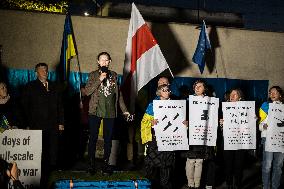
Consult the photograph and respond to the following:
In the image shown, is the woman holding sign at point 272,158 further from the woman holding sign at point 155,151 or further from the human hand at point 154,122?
the human hand at point 154,122

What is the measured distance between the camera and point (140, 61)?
7.74 m

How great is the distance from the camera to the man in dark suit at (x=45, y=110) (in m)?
6.69

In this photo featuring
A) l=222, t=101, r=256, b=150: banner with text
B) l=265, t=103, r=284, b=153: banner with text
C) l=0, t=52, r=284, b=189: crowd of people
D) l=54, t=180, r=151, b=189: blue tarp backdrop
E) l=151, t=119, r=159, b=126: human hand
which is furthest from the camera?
l=222, t=101, r=256, b=150: banner with text

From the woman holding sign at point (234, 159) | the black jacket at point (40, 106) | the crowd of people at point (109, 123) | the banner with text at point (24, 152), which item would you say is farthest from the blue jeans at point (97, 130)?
the woman holding sign at point (234, 159)

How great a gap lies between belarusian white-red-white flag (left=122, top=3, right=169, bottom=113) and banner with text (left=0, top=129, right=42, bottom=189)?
224 centimetres

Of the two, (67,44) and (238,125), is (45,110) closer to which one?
(67,44)

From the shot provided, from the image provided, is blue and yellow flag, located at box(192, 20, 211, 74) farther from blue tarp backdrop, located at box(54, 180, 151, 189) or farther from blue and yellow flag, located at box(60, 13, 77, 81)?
blue tarp backdrop, located at box(54, 180, 151, 189)

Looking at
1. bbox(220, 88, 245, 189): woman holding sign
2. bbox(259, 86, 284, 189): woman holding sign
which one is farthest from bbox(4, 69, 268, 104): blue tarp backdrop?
bbox(259, 86, 284, 189): woman holding sign

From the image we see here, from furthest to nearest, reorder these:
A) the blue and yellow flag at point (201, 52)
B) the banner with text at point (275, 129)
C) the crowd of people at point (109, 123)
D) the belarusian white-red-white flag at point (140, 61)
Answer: the blue and yellow flag at point (201, 52) → the belarusian white-red-white flag at point (140, 61) → the banner with text at point (275, 129) → the crowd of people at point (109, 123)

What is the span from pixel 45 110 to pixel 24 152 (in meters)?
1.03

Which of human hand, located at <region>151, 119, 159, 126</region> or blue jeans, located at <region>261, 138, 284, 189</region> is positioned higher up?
human hand, located at <region>151, 119, 159, 126</region>

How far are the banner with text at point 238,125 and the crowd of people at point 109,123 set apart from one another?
0.14 m

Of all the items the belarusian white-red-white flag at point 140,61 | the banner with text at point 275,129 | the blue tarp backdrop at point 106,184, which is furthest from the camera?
the belarusian white-red-white flag at point 140,61

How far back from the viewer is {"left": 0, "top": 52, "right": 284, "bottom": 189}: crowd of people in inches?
243
